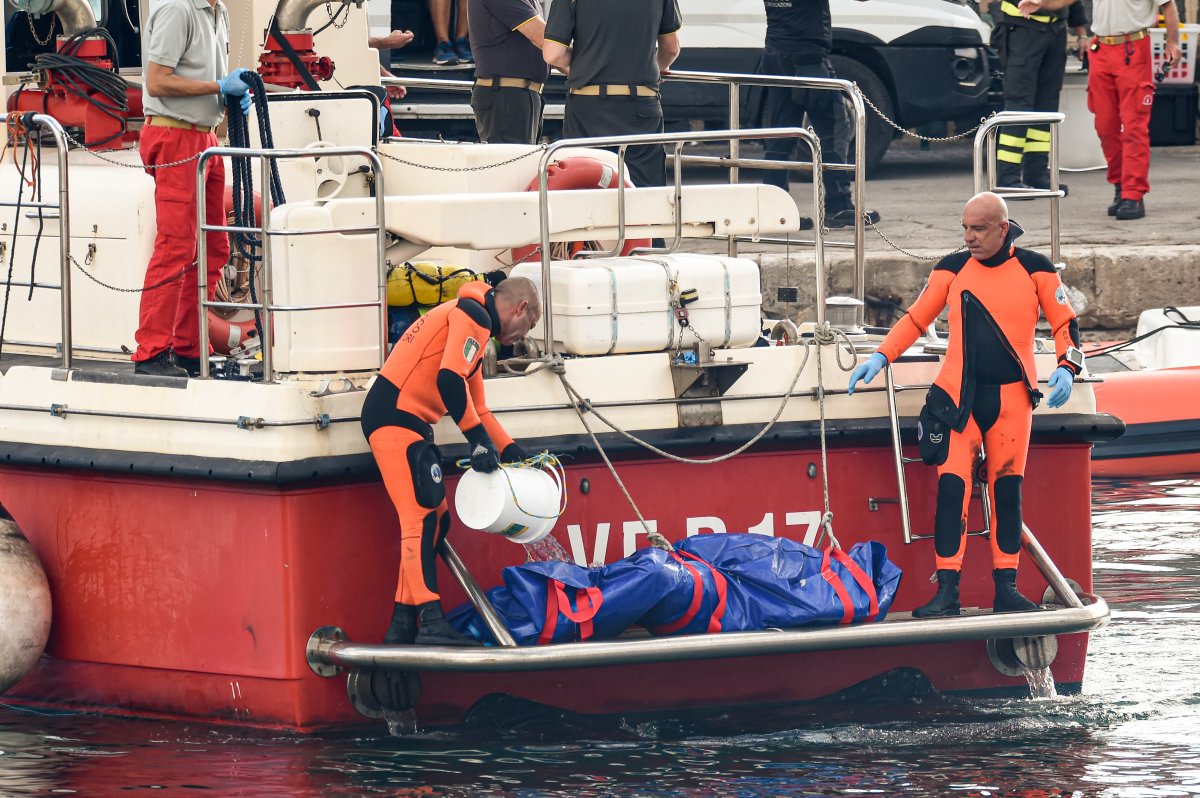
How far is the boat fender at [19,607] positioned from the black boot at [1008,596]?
291 cm

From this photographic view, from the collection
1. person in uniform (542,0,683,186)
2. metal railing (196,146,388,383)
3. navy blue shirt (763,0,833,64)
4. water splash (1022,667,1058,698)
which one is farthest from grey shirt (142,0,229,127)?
navy blue shirt (763,0,833,64)

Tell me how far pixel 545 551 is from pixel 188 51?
6.17ft

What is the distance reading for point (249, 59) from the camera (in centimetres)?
772

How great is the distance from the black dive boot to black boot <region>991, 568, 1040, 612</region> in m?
1.65

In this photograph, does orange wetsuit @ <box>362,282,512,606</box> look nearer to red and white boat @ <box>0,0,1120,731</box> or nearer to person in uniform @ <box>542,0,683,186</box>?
red and white boat @ <box>0,0,1120,731</box>

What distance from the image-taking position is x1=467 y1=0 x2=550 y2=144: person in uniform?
8562 mm

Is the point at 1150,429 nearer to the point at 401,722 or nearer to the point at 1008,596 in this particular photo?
the point at 1008,596

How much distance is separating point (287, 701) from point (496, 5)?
331 cm

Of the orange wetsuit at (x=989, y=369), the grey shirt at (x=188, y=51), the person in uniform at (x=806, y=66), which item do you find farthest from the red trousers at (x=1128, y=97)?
the grey shirt at (x=188, y=51)

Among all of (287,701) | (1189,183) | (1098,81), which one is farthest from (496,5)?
(1189,183)

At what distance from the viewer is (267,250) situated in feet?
20.3

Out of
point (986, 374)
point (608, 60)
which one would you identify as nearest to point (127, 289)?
point (608, 60)

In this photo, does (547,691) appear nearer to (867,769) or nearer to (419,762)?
(419,762)

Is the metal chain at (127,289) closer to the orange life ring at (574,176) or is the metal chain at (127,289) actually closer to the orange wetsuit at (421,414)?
the orange wetsuit at (421,414)
